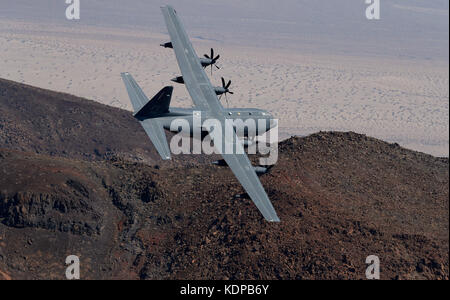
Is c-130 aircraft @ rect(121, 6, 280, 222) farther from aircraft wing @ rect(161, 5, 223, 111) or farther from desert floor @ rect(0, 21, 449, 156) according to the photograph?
desert floor @ rect(0, 21, 449, 156)

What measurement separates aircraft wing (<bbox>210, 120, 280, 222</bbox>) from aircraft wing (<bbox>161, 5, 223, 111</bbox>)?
557 centimetres

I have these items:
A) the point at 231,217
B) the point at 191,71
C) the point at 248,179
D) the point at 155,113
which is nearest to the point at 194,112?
the point at 155,113

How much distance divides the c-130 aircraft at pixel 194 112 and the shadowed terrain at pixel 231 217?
13.1 feet

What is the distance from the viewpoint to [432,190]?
60469 mm

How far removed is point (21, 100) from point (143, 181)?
49603 millimetres

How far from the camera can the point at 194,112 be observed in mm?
55000

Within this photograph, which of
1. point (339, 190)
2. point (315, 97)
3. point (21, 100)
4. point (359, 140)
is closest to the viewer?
point (339, 190)

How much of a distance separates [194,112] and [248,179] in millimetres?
10777

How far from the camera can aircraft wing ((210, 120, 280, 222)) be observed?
4456cm

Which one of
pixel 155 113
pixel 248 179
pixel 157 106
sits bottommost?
pixel 248 179

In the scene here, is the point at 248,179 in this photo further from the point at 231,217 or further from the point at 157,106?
the point at 157,106

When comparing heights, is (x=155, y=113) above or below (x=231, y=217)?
above

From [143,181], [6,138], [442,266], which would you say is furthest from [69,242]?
[6,138]

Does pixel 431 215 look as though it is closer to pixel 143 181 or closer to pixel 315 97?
pixel 143 181
